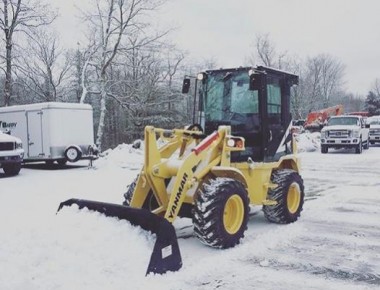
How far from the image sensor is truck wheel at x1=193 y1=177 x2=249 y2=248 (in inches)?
219

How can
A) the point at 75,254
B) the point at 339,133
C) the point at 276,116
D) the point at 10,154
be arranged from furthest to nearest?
the point at 339,133 < the point at 10,154 < the point at 276,116 < the point at 75,254

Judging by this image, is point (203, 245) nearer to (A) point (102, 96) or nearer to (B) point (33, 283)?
(B) point (33, 283)

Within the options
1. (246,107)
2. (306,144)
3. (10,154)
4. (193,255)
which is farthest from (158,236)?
(306,144)

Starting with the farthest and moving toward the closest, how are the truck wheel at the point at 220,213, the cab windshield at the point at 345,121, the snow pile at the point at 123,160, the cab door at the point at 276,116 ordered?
1. the cab windshield at the point at 345,121
2. the snow pile at the point at 123,160
3. the cab door at the point at 276,116
4. the truck wheel at the point at 220,213

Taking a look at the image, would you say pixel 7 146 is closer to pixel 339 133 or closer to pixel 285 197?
pixel 285 197

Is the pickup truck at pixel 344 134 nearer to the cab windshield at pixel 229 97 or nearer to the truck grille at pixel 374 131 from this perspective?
the truck grille at pixel 374 131

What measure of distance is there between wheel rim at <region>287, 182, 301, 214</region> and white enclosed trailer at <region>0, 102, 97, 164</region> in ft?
35.5

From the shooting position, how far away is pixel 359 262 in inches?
216

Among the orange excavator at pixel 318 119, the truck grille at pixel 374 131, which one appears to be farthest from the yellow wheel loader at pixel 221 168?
the orange excavator at pixel 318 119

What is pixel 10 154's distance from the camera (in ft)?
47.9

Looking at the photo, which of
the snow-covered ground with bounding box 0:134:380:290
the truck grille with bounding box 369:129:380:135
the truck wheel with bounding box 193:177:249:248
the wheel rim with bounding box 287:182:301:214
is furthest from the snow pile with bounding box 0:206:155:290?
the truck grille with bounding box 369:129:380:135

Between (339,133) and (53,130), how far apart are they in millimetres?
14632

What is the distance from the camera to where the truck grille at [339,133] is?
76.1ft

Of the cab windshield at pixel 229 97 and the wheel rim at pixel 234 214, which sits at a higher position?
the cab windshield at pixel 229 97
